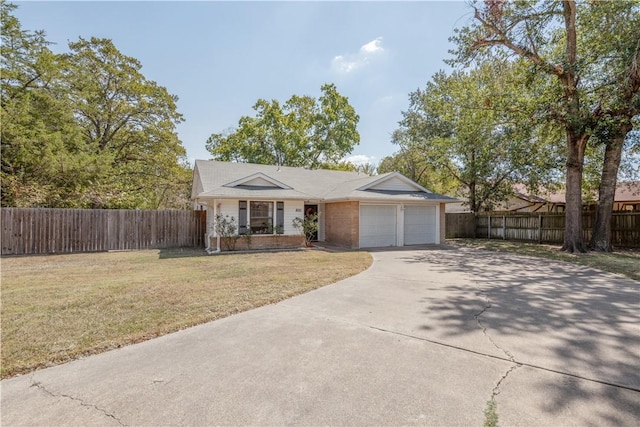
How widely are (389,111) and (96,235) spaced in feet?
69.1

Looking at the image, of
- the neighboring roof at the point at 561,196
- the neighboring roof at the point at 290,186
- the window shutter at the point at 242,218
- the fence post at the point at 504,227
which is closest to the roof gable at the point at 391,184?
the neighboring roof at the point at 290,186

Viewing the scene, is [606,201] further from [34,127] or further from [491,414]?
[34,127]

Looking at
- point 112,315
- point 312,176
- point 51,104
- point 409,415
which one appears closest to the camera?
point 409,415

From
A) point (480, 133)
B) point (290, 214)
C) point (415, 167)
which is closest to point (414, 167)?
point (415, 167)

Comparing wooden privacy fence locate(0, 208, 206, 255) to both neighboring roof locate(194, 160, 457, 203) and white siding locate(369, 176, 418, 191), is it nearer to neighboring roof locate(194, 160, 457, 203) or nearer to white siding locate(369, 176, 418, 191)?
neighboring roof locate(194, 160, 457, 203)

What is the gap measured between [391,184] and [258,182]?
6.83 metres

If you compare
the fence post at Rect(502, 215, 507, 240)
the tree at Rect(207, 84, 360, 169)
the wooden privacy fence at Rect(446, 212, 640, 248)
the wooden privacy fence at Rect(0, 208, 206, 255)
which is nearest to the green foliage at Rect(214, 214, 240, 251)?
the wooden privacy fence at Rect(0, 208, 206, 255)

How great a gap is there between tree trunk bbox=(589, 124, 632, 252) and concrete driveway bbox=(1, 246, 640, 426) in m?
10.6

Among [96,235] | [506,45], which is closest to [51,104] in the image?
[96,235]

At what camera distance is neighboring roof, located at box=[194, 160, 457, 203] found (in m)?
13.9

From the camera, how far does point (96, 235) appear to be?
13.5 metres

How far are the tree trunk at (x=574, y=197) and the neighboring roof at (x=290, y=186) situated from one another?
480 cm

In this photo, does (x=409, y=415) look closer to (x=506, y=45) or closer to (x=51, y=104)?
(x=506, y=45)

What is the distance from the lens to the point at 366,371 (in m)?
3.19
